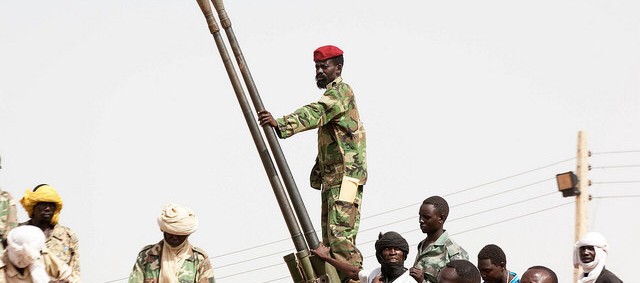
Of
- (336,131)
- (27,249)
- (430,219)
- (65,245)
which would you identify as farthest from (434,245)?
(65,245)

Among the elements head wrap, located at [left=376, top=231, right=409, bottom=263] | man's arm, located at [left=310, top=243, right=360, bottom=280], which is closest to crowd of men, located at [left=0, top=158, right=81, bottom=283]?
man's arm, located at [left=310, top=243, right=360, bottom=280]

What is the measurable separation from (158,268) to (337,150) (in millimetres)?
2381

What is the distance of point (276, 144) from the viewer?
16531 millimetres

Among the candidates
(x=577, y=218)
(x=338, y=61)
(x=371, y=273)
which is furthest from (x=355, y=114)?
(x=577, y=218)

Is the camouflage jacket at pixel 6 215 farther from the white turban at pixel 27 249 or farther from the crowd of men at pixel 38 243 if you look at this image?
the white turban at pixel 27 249

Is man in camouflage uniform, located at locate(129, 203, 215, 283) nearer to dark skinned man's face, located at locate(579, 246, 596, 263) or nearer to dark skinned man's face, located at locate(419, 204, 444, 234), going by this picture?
dark skinned man's face, located at locate(419, 204, 444, 234)

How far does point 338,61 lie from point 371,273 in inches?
88.6

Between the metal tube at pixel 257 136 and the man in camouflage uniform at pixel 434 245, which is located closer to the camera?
the man in camouflage uniform at pixel 434 245

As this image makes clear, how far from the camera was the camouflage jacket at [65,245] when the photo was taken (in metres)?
16.7

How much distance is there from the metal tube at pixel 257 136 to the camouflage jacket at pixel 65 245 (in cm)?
191

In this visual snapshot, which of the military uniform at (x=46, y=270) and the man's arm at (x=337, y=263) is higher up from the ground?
the military uniform at (x=46, y=270)

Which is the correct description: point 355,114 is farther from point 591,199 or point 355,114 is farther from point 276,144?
point 591,199

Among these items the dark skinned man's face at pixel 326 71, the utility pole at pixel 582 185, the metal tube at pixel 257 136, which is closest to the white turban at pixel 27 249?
the metal tube at pixel 257 136

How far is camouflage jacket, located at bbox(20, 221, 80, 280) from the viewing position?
54.6 feet
